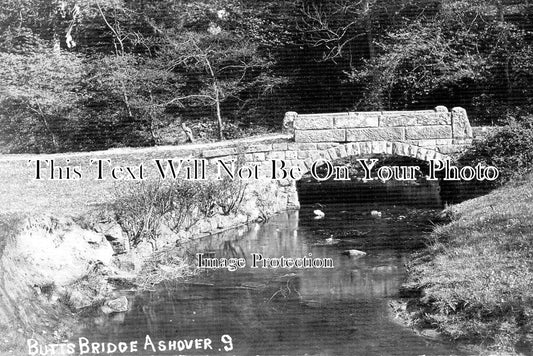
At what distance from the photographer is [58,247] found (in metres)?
6.79

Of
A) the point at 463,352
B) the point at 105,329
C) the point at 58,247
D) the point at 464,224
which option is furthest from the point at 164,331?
the point at 464,224

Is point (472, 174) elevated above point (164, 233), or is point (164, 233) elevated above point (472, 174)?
point (472, 174)

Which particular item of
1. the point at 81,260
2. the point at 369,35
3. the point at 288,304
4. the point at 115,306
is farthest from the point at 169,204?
the point at 369,35

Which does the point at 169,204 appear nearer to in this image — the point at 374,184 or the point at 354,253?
the point at 354,253

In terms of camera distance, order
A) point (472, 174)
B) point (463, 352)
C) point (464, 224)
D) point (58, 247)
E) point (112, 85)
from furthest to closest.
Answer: point (112, 85), point (472, 174), point (464, 224), point (58, 247), point (463, 352)

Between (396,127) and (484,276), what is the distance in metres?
4.39

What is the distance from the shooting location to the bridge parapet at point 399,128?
10117 millimetres

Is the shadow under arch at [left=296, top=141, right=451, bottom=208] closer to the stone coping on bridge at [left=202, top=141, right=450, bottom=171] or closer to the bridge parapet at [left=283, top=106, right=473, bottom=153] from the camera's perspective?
the stone coping on bridge at [left=202, top=141, right=450, bottom=171]

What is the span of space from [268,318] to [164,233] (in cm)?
265

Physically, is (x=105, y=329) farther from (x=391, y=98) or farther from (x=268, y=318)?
(x=391, y=98)

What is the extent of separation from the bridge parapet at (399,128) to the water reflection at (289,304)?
181 cm

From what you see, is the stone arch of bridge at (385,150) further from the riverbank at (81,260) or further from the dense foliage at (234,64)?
the dense foliage at (234,64)

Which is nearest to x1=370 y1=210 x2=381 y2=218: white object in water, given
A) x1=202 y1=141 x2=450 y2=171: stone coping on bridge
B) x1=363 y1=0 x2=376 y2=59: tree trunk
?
x1=202 y1=141 x2=450 y2=171: stone coping on bridge

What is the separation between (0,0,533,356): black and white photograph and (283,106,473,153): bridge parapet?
0.03 metres
